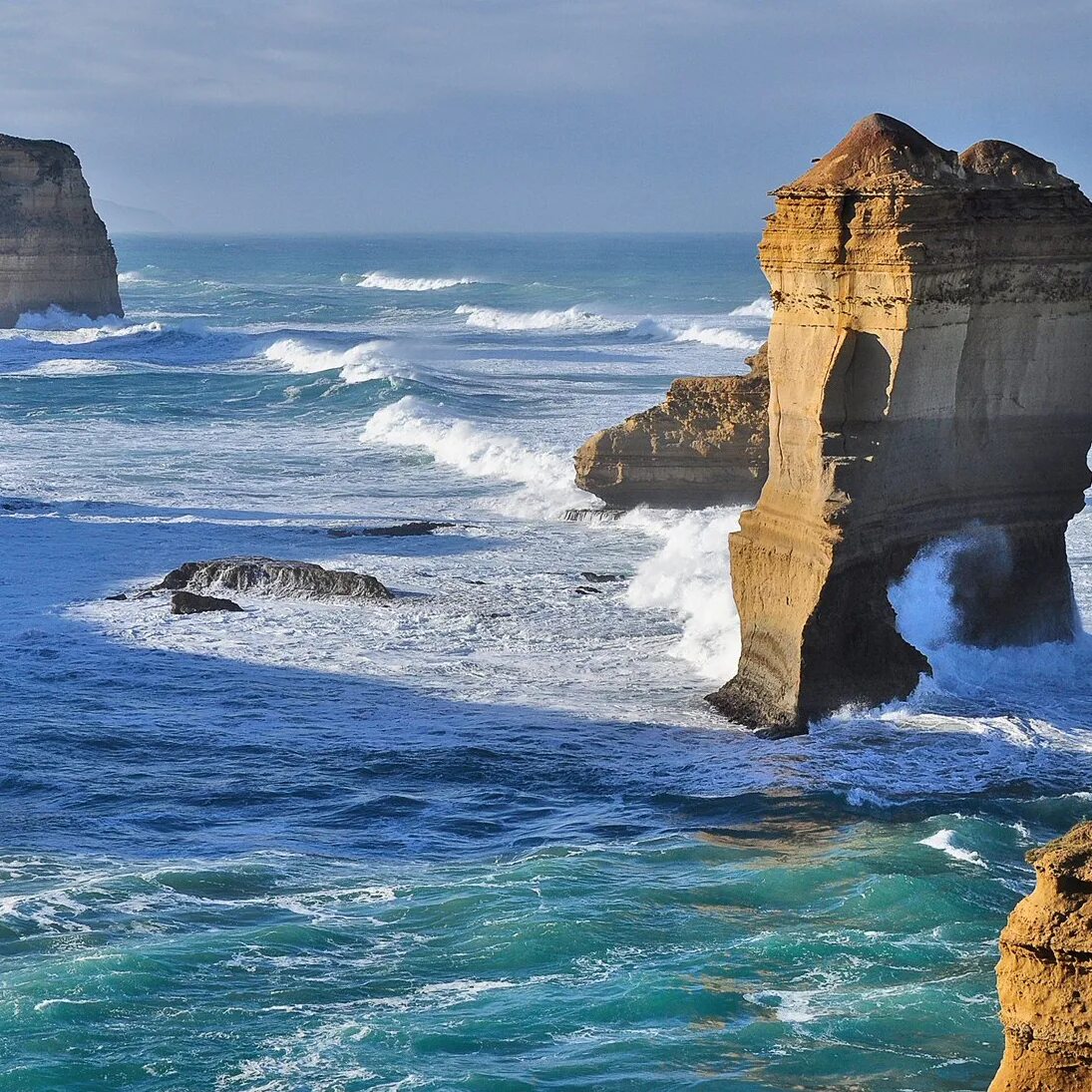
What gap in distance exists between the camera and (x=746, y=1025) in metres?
9.62

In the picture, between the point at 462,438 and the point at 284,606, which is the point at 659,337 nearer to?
the point at 462,438

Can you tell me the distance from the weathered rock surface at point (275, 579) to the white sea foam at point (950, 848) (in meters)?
9.38

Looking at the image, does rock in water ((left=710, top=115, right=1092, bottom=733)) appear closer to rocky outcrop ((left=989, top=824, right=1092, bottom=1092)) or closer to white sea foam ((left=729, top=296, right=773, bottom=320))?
rocky outcrop ((left=989, top=824, right=1092, bottom=1092))

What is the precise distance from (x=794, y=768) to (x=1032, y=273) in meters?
5.06

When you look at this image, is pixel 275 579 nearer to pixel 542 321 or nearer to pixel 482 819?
pixel 482 819

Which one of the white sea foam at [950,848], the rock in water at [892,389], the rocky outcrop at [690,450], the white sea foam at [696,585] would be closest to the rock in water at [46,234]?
the rocky outcrop at [690,450]

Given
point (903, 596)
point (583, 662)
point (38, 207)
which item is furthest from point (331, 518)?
point (38, 207)

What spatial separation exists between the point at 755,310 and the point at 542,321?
42.6ft

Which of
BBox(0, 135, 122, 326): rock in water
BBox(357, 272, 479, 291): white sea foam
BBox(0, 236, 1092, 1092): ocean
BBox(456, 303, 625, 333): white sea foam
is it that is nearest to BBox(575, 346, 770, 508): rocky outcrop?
BBox(0, 236, 1092, 1092): ocean

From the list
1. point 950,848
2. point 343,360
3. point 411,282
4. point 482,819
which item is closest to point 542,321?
point 343,360

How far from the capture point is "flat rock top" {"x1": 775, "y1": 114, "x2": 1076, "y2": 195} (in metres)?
15.1

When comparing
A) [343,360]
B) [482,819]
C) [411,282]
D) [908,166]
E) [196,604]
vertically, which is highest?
[411,282]

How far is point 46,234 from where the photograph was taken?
65.7 meters

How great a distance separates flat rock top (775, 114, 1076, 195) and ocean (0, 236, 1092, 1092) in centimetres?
346
